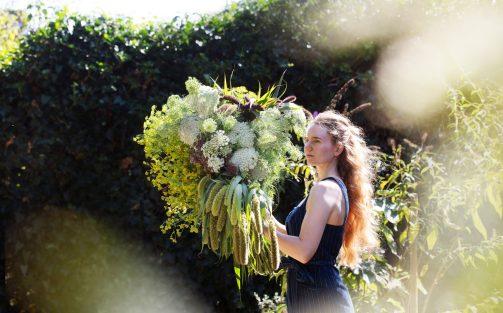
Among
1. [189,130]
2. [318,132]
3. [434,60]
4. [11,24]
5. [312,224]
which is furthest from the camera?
[11,24]

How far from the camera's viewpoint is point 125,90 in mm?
4379

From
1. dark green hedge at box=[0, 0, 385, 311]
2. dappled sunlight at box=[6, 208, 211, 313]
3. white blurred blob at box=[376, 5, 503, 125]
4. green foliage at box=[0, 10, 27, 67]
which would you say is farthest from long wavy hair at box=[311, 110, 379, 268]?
green foliage at box=[0, 10, 27, 67]

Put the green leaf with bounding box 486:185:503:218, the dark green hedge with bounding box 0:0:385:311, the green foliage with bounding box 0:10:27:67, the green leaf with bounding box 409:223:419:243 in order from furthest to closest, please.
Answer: the green foliage with bounding box 0:10:27:67 < the dark green hedge with bounding box 0:0:385:311 < the green leaf with bounding box 409:223:419:243 < the green leaf with bounding box 486:185:503:218

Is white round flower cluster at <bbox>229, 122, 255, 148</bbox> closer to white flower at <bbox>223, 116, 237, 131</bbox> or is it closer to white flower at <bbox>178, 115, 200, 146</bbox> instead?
white flower at <bbox>223, 116, 237, 131</bbox>

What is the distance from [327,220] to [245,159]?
43 centimetres

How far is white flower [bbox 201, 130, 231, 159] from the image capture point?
7.85 ft

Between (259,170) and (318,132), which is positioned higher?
(318,132)

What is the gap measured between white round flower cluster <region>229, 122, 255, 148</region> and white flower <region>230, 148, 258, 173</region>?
0.10 ft

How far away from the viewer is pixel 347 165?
260 centimetres

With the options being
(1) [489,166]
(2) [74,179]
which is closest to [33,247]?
(2) [74,179]

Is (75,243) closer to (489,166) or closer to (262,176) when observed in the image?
(262,176)

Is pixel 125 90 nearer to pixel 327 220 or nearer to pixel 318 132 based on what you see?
pixel 318 132

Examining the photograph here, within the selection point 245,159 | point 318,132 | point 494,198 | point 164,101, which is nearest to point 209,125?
point 245,159

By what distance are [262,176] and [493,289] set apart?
8.92 feet
